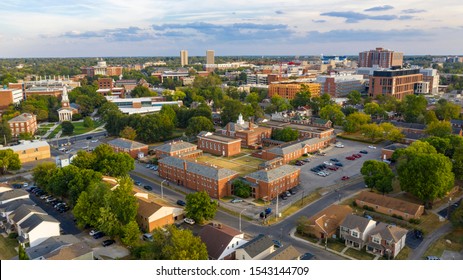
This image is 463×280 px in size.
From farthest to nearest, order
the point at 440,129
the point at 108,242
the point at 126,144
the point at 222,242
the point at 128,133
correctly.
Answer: the point at 128,133
the point at 440,129
the point at 126,144
the point at 108,242
the point at 222,242

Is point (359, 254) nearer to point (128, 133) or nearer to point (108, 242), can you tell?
point (108, 242)

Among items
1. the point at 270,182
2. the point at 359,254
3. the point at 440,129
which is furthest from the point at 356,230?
the point at 440,129

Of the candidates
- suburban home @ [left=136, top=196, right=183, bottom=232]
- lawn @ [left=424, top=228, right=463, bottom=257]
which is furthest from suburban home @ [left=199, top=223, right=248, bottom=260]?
lawn @ [left=424, top=228, right=463, bottom=257]

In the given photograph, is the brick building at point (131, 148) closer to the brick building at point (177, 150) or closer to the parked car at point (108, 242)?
the brick building at point (177, 150)

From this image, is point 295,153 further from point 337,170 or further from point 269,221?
point 269,221

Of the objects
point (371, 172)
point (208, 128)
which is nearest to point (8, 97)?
point (208, 128)

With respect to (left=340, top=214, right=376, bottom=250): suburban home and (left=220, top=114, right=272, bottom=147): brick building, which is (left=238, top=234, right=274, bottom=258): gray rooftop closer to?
(left=340, top=214, right=376, bottom=250): suburban home

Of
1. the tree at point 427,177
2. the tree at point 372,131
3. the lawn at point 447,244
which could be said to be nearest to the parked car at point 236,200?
the tree at point 427,177
